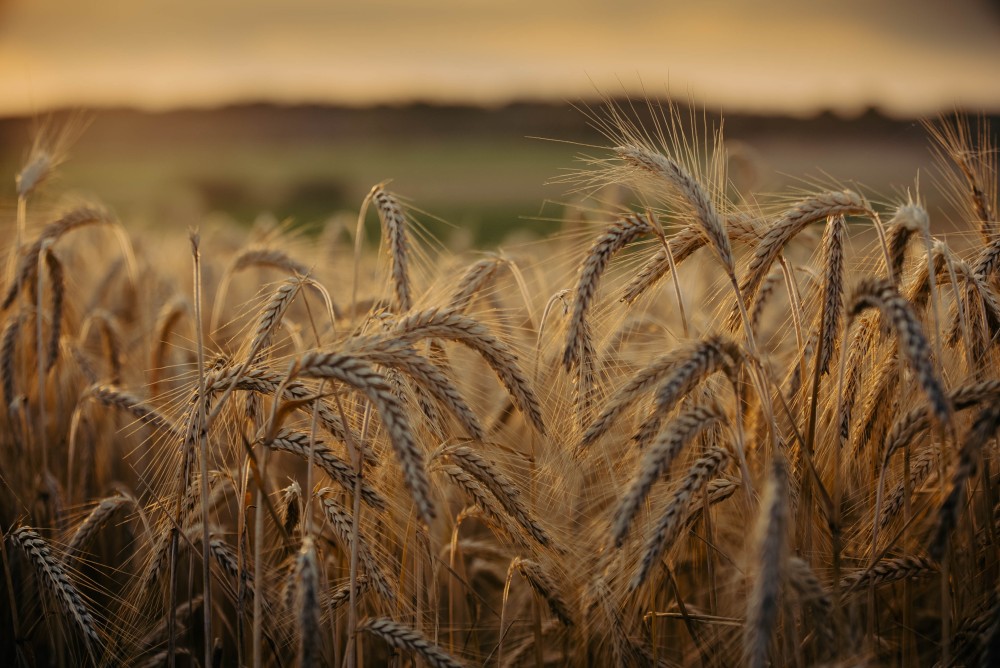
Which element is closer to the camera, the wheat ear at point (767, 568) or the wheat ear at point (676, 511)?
the wheat ear at point (767, 568)

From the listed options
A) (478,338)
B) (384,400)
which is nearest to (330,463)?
(384,400)

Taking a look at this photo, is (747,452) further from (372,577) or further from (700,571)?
(372,577)

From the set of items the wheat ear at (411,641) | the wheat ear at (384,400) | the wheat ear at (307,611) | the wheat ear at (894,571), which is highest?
the wheat ear at (384,400)

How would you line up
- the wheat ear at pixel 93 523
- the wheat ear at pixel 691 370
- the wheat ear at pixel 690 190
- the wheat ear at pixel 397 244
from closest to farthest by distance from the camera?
the wheat ear at pixel 691 370 → the wheat ear at pixel 690 190 → the wheat ear at pixel 93 523 → the wheat ear at pixel 397 244

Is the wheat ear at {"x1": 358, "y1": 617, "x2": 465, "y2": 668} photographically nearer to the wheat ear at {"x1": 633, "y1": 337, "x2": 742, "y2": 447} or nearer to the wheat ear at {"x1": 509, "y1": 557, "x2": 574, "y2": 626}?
the wheat ear at {"x1": 509, "y1": 557, "x2": 574, "y2": 626}

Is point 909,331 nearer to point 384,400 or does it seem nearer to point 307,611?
point 384,400

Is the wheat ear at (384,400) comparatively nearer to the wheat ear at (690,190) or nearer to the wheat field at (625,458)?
the wheat field at (625,458)

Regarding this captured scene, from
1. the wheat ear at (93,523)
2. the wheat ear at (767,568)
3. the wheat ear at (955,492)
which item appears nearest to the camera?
the wheat ear at (767,568)

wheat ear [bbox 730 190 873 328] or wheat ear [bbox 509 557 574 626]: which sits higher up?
wheat ear [bbox 730 190 873 328]

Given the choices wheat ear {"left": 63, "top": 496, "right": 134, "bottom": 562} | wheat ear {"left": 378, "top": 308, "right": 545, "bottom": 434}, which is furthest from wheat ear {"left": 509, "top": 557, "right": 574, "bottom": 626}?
wheat ear {"left": 63, "top": 496, "right": 134, "bottom": 562}

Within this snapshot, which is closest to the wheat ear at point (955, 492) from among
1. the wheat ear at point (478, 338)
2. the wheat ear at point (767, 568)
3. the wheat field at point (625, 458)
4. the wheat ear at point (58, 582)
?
the wheat field at point (625, 458)

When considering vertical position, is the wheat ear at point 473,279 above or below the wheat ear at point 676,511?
above

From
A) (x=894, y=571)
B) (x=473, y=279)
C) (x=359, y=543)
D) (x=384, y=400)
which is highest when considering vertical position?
(x=473, y=279)

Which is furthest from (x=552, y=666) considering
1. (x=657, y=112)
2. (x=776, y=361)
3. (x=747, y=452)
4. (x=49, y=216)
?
(x=49, y=216)
